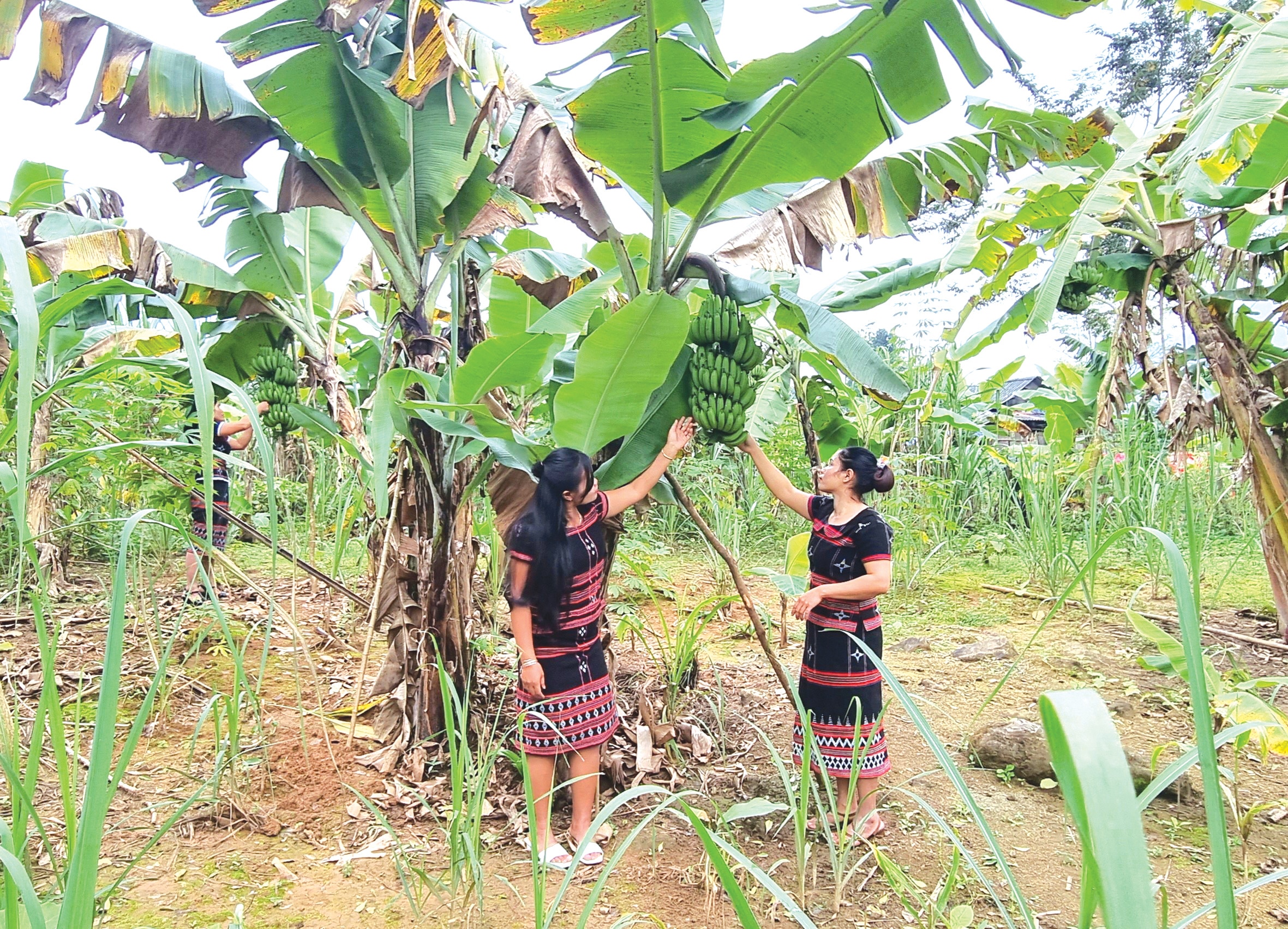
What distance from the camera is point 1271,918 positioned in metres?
1.97

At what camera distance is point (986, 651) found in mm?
4062

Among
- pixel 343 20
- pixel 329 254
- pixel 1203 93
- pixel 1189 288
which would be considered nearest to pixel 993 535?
pixel 1189 288

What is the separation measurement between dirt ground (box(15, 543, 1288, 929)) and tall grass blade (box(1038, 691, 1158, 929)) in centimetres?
118

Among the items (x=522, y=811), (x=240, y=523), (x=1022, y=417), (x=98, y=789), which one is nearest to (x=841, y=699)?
(x=522, y=811)

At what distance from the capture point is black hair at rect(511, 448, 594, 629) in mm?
2205

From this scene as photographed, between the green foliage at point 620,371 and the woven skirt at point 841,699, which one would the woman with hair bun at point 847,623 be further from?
the green foliage at point 620,371

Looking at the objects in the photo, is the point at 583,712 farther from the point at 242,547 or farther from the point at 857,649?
the point at 242,547

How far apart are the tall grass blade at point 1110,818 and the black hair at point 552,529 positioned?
5.81 feet

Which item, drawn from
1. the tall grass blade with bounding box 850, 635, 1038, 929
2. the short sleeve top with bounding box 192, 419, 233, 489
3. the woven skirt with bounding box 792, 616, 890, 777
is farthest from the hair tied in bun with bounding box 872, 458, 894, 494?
the short sleeve top with bounding box 192, 419, 233, 489

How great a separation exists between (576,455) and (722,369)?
52 centimetres

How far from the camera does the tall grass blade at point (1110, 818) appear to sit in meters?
0.48

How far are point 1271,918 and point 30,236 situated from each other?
502 centimetres

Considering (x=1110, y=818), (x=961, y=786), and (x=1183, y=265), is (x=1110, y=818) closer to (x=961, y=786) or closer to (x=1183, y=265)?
(x=961, y=786)

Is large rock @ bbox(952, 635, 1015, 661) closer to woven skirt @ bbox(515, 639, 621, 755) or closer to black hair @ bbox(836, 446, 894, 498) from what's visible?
black hair @ bbox(836, 446, 894, 498)
